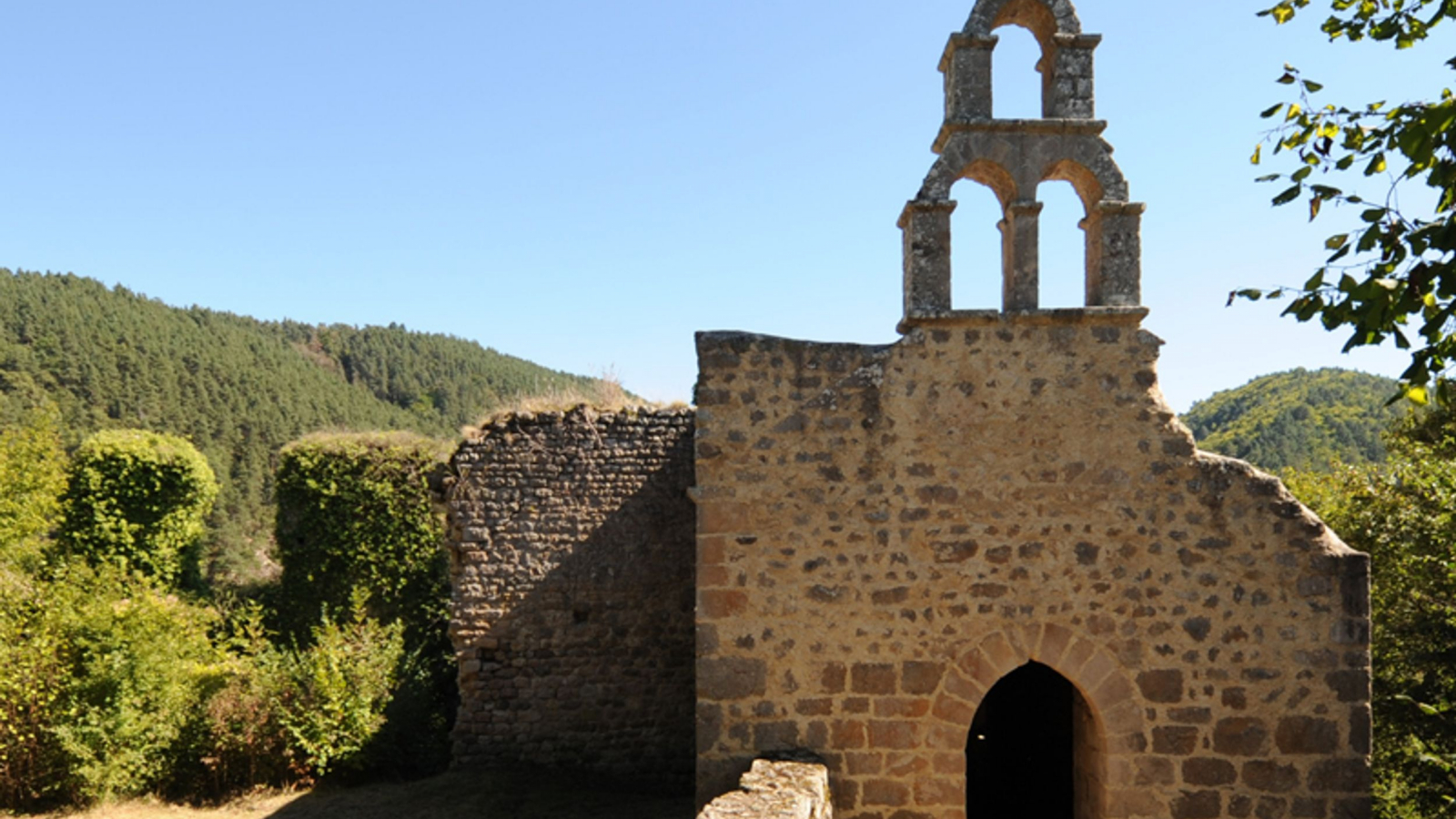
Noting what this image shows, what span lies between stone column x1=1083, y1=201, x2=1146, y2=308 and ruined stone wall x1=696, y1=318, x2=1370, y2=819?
0.16 metres

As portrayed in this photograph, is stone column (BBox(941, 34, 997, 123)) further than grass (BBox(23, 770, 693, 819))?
No

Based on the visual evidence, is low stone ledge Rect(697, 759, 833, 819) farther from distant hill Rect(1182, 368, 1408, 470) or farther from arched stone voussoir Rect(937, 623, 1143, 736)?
distant hill Rect(1182, 368, 1408, 470)

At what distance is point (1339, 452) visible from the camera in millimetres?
25641

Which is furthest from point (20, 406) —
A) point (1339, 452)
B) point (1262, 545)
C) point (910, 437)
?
point (1339, 452)

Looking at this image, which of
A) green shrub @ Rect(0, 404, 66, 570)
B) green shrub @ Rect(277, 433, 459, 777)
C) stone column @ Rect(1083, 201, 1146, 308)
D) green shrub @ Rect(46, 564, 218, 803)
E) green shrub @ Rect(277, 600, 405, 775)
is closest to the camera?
stone column @ Rect(1083, 201, 1146, 308)

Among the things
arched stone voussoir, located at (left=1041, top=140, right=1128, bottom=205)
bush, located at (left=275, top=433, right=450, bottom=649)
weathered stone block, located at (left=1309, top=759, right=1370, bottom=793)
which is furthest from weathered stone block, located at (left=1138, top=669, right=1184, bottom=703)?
bush, located at (left=275, top=433, right=450, bottom=649)

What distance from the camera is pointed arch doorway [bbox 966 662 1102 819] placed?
8.72 meters

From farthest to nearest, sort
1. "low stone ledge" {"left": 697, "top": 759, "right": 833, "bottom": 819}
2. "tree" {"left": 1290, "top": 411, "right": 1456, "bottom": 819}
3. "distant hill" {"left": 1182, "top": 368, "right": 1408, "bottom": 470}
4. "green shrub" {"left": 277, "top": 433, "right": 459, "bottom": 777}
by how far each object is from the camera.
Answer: "distant hill" {"left": 1182, "top": 368, "right": 1408, "bottom": 470} → "green shrub" {"left": 277, "top": 433, "right": 459, "bottom": 777} → "tree" {"left": 1290, "top": 411, "right": 1456, "bottom": 819} → "low stone ledge" {"left": 697, "top": 759, "right": 833, "bottom": 819}

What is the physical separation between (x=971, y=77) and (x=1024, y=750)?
664cm

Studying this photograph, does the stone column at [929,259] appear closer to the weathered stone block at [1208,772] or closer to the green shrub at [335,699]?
the weathered stone block at [1208,772]

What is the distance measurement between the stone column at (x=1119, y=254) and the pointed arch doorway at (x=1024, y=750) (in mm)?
3924

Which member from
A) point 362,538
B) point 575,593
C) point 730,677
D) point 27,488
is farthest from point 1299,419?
point 27,488

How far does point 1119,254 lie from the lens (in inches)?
238

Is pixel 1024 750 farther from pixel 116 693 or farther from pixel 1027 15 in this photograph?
pixel 116 693
